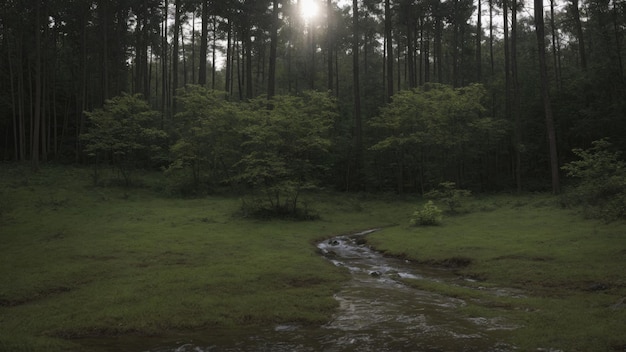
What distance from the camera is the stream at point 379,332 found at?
8188mm

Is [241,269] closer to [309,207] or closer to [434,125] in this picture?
[309,207]

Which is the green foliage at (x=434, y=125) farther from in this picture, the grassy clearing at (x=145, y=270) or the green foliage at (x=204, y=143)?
the green foliage at (x=204, y=143)

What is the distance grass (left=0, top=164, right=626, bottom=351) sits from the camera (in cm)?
934

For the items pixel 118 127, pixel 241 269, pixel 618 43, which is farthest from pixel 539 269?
pixel 618 43

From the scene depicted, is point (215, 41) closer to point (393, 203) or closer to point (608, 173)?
point (393, 203)

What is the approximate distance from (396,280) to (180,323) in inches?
280

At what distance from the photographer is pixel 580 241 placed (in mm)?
16156

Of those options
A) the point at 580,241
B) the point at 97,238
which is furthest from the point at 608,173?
the point at 97,238

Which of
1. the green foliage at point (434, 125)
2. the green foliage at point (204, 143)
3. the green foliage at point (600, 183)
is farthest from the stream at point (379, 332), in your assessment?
the green foliage at point (434, 125)

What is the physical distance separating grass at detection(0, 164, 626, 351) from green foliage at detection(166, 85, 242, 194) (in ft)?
20.8

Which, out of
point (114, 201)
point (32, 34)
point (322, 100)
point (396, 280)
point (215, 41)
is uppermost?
point (215, 41)

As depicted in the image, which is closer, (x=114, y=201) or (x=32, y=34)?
(x=114, y=201)

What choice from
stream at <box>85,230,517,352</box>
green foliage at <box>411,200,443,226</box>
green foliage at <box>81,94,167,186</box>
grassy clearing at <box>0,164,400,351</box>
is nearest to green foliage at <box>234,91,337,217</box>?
grassy clearing at <box>0,164,400,351</box>

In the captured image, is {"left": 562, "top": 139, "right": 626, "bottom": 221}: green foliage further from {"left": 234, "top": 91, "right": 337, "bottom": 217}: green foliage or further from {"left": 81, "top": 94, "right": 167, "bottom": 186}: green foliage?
{"left": 81, "top": 94, "right": 167, "bottom": 186}: green foliage
